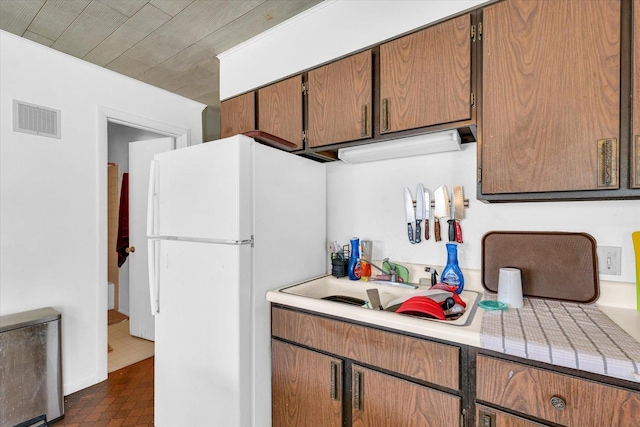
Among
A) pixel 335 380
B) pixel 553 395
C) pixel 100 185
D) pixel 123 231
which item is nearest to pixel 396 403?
pixel 335 380

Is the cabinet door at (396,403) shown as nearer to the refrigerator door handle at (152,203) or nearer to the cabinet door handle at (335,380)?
the cabinet door handle at (335,380)

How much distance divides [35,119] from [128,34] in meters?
0.87

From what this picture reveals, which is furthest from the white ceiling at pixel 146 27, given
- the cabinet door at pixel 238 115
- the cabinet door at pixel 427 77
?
the cabinet door at pixel 427 77

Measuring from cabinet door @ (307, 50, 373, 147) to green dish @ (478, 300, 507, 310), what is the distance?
941mm

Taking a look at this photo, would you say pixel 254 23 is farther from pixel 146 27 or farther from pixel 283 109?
pixel 146 27

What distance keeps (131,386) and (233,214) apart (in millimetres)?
1874

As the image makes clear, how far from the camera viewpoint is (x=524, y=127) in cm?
122

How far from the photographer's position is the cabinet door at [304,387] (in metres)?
1.37

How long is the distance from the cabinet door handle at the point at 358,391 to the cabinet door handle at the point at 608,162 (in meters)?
1.16

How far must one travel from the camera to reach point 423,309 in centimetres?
124

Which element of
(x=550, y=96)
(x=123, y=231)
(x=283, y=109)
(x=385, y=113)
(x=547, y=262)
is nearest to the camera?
(x=550, y=96)

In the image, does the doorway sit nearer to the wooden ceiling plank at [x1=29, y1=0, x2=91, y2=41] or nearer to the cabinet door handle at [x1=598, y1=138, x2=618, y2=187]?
the wooden ceiling plank at [x1=29, y1=0, x2=91, y2=41]

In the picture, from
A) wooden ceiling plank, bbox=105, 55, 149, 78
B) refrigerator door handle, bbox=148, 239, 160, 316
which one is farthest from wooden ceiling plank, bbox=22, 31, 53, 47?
refrigerator door handle, bbox=148, 239, 160, 316

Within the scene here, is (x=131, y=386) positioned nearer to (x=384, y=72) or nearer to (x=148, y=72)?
(x=148, y=72)
